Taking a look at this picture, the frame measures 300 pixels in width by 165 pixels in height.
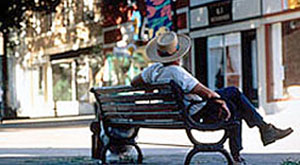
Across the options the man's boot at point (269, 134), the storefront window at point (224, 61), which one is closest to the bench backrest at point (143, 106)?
the man's boot at point (269, 134)

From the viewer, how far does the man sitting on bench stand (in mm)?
7301

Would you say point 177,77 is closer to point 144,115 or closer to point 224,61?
point 144,115

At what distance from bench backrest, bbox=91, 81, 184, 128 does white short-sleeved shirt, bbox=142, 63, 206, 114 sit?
0.48ft

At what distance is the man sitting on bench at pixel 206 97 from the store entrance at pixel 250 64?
782 inches

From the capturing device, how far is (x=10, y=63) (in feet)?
166

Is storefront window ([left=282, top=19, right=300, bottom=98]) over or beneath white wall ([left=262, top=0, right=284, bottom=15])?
beneath

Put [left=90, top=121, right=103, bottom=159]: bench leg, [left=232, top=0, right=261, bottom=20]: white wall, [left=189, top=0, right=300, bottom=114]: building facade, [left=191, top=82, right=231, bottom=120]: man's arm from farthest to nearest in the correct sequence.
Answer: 1. [left=232, top=0, right=261, bottom=20]: white wall
2. [left=189, top=0, right=300, bottom=114]: building facade
3. [left=90, top=121, right=103, bottom=159]: bench leg
4. [left=191, top=82, right=231, bottom=120]: man's arm

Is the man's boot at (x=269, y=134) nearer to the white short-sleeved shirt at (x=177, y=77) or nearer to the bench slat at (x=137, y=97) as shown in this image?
the white short-sleeved shirt at (x=177, y=77)

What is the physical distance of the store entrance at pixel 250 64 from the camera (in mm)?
27750

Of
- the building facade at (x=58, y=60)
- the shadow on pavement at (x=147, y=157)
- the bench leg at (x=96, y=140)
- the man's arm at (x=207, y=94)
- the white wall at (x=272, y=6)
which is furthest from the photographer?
the building facade at (x=58, y=60)

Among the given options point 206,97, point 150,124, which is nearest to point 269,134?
point 206,97

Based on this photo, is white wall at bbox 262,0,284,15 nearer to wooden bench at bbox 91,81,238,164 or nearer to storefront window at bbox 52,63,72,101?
wooden bench at bbox 91,81,238,164

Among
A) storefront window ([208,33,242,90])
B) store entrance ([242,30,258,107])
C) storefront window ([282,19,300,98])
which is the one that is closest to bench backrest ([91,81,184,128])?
storefront window ([282,19,300,98])

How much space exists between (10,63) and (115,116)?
42993 millimetres
